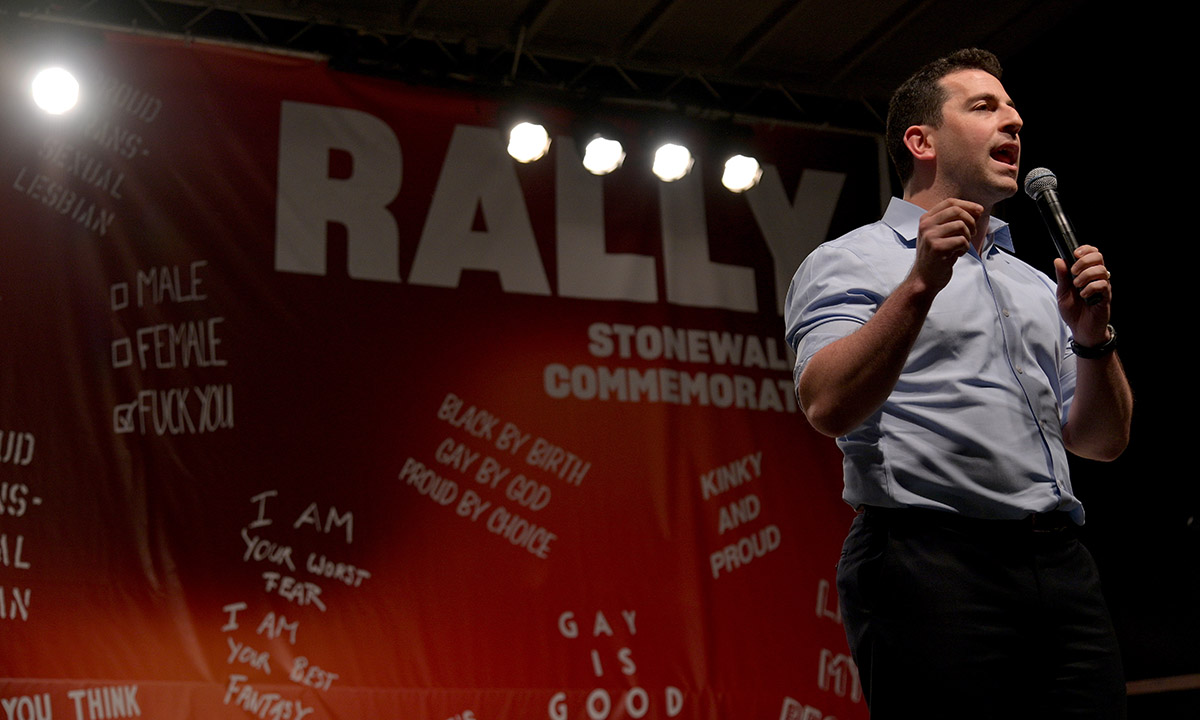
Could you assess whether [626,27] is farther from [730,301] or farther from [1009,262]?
[1009,262]

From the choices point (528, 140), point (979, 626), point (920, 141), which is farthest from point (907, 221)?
point (528, 140)

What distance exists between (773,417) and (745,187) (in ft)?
2.94

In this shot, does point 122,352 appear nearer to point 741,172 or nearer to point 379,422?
point 379,422

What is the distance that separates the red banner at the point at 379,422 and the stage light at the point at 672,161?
5.4 inches

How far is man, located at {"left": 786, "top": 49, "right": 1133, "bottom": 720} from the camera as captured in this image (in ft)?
4.52

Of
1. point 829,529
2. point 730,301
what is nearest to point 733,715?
point 829,529

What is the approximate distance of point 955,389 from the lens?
1.51m

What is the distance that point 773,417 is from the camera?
14.4 ft

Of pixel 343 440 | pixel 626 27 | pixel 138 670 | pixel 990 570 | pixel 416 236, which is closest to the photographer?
pixel 990 570

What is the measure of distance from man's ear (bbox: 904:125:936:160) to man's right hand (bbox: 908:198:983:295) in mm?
403

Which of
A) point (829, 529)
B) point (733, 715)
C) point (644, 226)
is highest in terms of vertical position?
point (644, 226)

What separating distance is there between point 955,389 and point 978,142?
1.35ft

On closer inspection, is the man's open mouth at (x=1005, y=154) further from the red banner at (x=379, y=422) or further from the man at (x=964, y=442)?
the red banner at (x=379, y=422)

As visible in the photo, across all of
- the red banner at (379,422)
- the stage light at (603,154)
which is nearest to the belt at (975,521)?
the red banner at (379,422)
